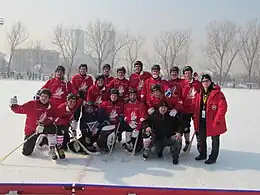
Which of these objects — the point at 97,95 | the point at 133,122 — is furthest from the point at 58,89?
the point at 133,122

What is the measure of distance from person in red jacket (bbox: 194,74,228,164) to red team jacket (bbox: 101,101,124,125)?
120 centimetres

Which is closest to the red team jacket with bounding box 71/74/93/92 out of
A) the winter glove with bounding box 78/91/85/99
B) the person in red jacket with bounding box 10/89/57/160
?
the winter glove with bounding box 78/91/85/99

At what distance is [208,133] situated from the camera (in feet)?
16.0

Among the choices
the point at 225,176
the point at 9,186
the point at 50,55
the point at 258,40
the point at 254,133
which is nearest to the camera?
the point at 9,186

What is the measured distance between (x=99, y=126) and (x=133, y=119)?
0.54 meters

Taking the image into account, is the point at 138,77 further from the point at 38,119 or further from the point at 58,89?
the point at 38,119

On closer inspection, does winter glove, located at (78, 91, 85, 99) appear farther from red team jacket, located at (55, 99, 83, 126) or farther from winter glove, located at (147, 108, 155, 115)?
winter glove, located at (147, 108, 155, 115)

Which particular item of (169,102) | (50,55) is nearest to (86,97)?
(169,102)

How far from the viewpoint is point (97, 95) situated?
557cm

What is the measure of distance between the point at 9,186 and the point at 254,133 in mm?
5759

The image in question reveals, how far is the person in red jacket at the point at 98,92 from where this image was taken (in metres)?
5.55

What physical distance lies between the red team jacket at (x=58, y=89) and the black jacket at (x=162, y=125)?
1651 mm

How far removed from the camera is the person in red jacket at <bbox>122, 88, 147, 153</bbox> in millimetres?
5086

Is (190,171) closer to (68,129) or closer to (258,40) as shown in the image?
(68,129)
